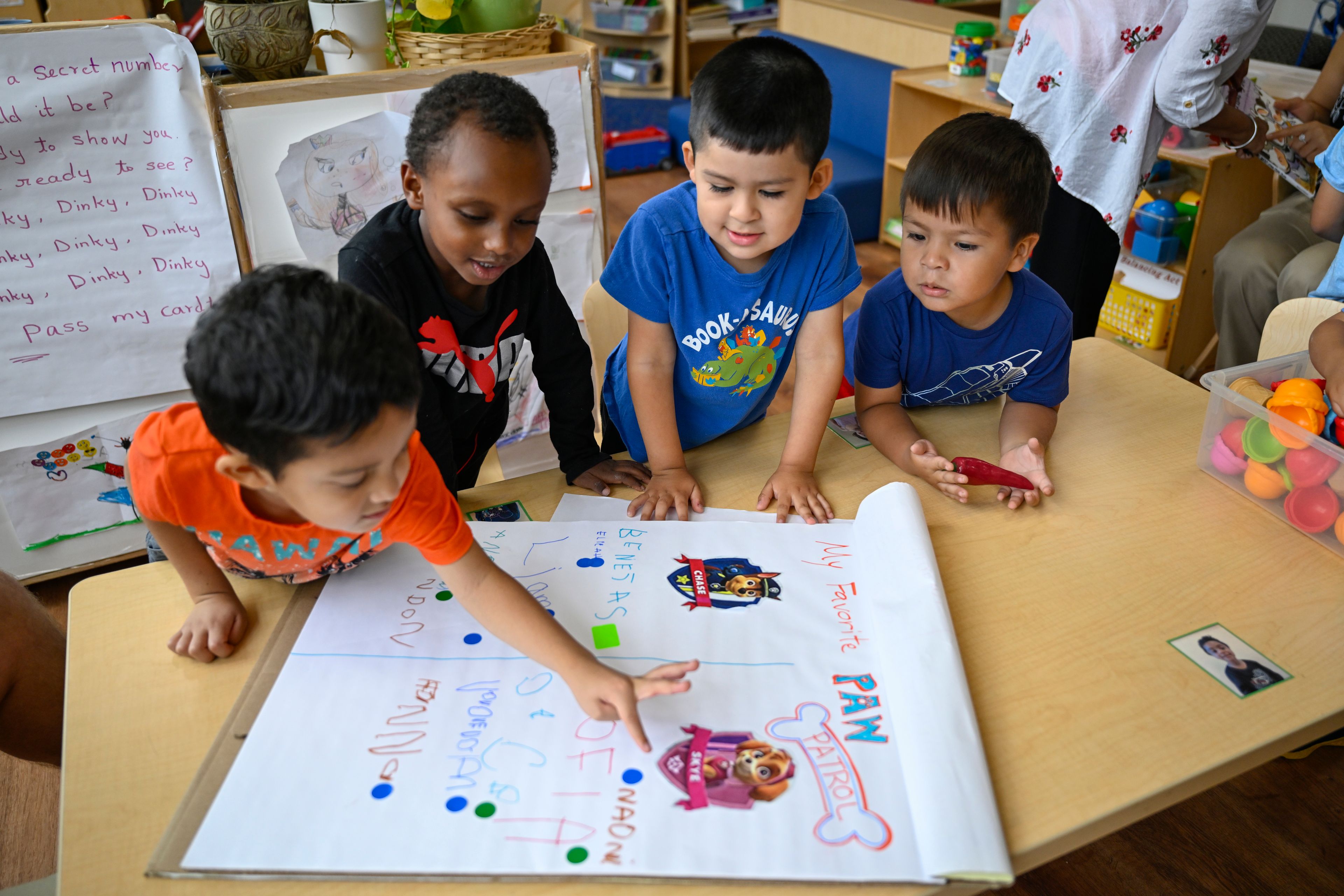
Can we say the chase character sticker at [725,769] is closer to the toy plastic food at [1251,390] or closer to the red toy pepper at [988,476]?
the red toy pepper at [988,476]

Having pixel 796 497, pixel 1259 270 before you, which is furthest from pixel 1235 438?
pixel 1259 270

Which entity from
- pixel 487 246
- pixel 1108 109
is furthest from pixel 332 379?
pixel 1108 109

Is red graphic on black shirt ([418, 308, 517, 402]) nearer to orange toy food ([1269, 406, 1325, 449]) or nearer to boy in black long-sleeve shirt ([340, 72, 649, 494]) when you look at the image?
boy in black long-sleeve shirt ([340, 72, 649, 494])

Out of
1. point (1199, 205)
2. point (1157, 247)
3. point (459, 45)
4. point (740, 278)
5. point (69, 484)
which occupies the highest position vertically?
point (459, 45)

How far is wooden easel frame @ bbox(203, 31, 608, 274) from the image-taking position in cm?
152

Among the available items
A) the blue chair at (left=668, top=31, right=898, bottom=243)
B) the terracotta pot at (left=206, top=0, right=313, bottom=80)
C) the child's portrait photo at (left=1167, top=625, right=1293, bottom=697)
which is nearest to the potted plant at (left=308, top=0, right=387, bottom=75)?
the terracotta pot at (left=206, top=0, right=313, bottom=80)

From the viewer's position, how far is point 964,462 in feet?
3.09

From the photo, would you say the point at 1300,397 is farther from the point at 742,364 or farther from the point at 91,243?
the point at 91,243

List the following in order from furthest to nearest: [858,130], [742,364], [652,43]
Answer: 1. [652,43]
2. [858,130]
3. [742,364]

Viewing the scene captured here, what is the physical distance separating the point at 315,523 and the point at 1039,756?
576 mm

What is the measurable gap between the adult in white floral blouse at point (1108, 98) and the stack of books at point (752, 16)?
273cm

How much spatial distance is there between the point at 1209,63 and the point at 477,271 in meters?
1.48

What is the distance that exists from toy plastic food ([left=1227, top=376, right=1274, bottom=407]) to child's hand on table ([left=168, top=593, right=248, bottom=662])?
101cm

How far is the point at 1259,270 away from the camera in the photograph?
2.07 metres
